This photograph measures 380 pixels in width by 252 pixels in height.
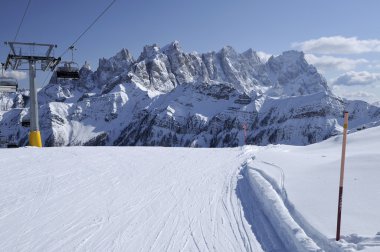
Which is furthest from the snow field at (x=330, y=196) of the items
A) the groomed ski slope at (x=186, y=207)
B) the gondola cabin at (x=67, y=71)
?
the gondola cabin at (x=67, y=71)

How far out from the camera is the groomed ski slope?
782 cm

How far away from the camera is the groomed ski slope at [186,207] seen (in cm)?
782

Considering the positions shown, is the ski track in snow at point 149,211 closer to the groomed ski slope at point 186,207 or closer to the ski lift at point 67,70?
the groomed ski slope at point 186,207

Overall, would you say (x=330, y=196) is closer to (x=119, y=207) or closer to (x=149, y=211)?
(x=149, y=211)

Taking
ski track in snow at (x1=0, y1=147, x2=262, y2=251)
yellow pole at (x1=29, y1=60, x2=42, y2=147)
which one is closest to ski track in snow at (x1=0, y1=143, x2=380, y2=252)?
ski track in snow at (x1=0, y1=147, x2=262, y2=251)

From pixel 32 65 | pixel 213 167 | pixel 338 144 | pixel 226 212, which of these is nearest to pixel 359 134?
pixel 338 144

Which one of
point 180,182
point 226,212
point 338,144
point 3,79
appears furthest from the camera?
point 3,79

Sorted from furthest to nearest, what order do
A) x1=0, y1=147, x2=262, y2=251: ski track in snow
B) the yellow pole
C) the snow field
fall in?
the yellow pole < x1=0, y1=147, x2=262, y2=251: ski track in snow < the snow field

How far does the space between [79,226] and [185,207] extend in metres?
3.02

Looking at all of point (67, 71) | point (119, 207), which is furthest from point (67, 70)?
point (119, 207)

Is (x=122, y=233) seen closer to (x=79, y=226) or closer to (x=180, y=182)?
(x=79, y=226)

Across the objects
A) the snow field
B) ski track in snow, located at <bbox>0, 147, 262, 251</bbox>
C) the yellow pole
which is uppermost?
the yellow pole

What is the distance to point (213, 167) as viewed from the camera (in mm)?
17922

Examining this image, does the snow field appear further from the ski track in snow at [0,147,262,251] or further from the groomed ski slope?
the ski track in snow at [0,147,262,251]
